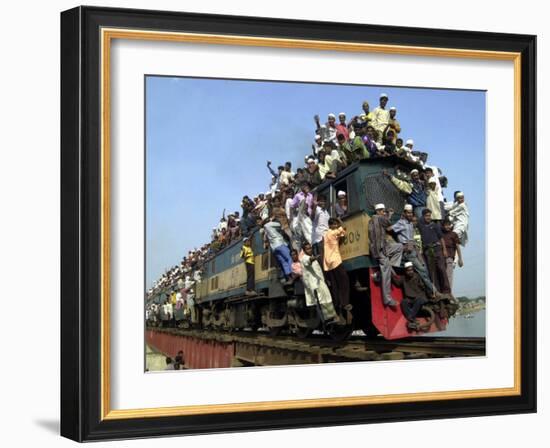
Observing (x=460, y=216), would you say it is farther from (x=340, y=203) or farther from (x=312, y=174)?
(x=312, y=174)

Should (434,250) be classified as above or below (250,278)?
above

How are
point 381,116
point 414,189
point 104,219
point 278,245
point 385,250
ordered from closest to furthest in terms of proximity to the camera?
point 104,219
point 278,245
point 381,116
point 385,250
point 414,189

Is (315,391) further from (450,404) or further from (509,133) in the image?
(509,133)

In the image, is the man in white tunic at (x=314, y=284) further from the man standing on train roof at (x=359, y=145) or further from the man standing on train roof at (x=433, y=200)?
the man standing on train roof at (x=433, y=200)

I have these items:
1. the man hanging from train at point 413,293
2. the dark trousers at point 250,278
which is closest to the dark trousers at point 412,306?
the man hanging from train at point 413,293

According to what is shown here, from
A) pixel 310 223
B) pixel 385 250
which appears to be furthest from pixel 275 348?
pixel 385 250

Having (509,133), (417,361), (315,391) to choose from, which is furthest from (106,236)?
(509,133)
